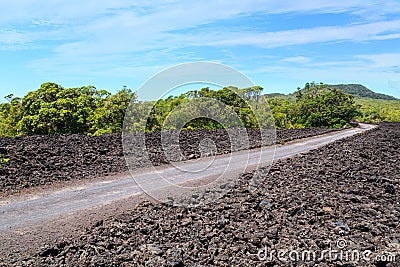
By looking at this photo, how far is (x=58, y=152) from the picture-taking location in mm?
15195

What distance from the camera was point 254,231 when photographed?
23.3 ft

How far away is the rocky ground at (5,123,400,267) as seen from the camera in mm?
6109

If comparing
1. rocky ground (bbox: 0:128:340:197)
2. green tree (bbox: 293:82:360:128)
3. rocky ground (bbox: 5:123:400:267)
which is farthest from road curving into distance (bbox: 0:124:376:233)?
green tree (bbox: 293:82:360:128)

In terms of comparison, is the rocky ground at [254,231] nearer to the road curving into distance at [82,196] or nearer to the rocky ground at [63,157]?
the road curving into distance at [82,196]

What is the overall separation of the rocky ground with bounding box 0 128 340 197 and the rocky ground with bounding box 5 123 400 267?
441cm

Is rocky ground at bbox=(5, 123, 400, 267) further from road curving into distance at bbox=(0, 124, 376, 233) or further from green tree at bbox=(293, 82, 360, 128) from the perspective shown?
green tree at bbox=(293, 82, 360, 128)

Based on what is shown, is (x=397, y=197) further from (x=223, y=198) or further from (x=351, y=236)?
(x=223, y=198)

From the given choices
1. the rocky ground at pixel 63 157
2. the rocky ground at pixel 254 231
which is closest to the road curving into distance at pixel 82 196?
the rocky ground at pixel 63 157

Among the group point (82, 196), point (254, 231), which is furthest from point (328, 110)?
point (254, 231)

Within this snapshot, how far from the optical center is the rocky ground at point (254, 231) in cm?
611

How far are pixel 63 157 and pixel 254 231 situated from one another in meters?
9.52

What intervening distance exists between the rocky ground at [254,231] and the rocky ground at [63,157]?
441 centimetres

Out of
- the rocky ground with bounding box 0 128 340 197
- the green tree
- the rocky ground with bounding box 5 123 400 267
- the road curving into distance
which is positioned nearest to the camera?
the rocky ground with bounding box 5 123 400 267

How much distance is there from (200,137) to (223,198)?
43.4 feet
